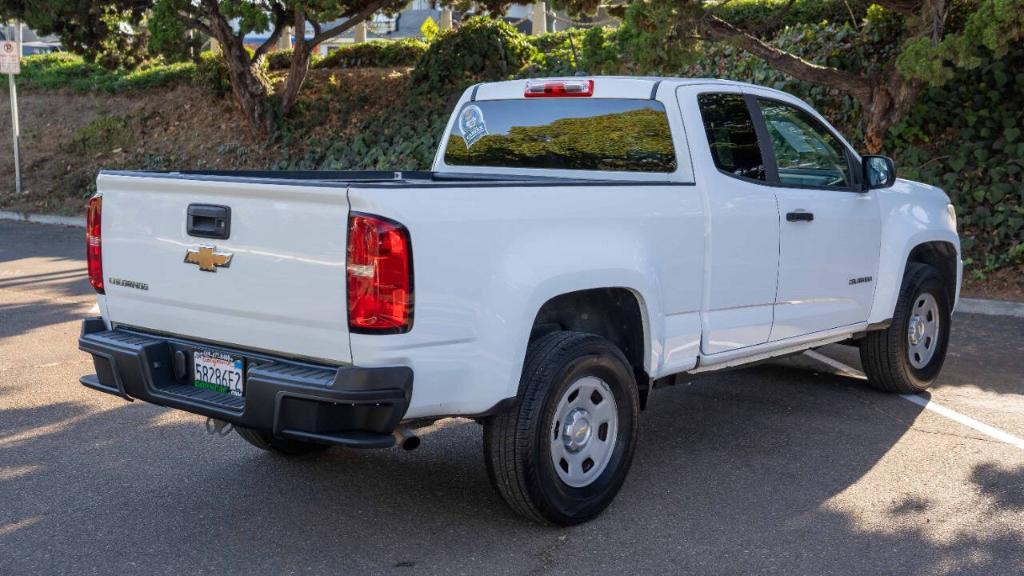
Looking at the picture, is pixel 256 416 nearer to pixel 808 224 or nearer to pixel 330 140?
pixel 808 224

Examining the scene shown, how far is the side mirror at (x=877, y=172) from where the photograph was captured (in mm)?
6473

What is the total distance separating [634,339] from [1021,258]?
7808mm

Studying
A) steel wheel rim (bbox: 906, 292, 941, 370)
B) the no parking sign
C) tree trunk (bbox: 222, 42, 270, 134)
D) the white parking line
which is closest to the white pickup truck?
steel wheel rim (bbox: 906, 292, 941, 370)

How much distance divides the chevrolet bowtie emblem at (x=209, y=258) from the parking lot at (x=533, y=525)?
115 centimetres

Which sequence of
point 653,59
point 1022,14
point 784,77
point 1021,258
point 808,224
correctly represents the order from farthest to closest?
point 784,77, point 653,59, point 1021,258, point 1022,14, point 808,224

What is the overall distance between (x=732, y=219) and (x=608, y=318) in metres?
0.83

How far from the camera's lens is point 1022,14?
9.75m

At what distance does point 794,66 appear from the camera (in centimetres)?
1277

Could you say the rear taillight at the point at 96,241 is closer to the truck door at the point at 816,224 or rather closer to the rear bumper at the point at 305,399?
the rear bumper at the point at 305,399

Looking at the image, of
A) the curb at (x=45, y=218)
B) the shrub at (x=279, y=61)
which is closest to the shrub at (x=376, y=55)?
the shrub at (x=279, y=61)

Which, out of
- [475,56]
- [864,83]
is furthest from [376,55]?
[864,83]

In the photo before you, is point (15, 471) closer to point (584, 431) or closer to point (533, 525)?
point (533, 525)

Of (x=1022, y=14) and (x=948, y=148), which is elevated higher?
(x=1022, y=14)

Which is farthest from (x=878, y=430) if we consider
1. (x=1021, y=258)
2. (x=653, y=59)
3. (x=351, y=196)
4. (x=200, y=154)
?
(x=200, y=154)
